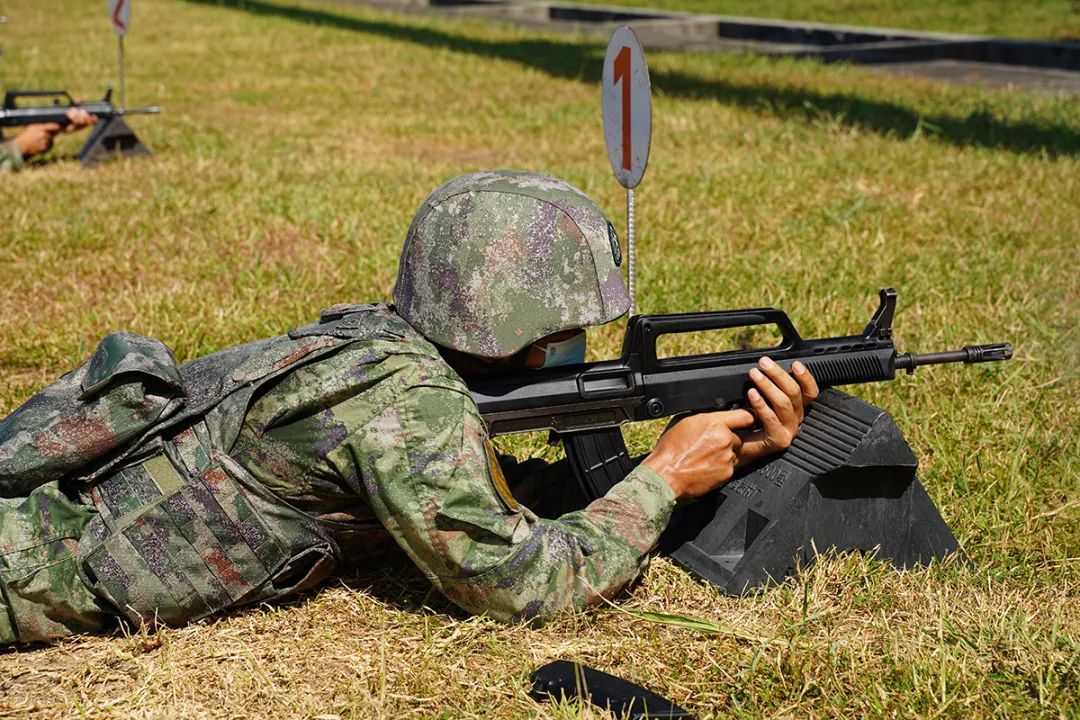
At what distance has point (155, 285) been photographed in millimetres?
6539

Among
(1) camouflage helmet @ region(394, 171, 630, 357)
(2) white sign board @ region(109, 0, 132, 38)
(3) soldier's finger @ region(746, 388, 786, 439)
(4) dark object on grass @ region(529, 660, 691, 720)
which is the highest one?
(2) white sign board @ region(109, 0, 132, 38)

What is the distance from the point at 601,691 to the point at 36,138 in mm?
8168

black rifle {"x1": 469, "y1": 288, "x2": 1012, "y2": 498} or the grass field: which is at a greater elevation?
black rifle {"x1": 469, "y1": 288, "x2": 1012, "y2": 498}

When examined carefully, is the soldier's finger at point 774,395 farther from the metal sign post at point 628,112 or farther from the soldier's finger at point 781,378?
the metal sign post at point 628,112

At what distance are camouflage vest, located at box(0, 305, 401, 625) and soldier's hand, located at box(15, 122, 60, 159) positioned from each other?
7127mm

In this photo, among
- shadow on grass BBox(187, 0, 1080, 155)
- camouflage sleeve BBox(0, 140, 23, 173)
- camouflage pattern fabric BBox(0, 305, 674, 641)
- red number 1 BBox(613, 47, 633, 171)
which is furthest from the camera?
shadow on grass BBox(187, 0, 1080, 155)

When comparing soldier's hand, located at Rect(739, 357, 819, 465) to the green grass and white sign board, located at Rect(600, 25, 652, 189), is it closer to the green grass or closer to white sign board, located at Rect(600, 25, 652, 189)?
white sign board, located at Rect(600, 25, 652, 189)

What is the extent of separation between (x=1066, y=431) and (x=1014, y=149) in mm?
5372

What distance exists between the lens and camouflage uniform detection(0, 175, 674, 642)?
2.89m

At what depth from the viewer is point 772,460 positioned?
352 cm

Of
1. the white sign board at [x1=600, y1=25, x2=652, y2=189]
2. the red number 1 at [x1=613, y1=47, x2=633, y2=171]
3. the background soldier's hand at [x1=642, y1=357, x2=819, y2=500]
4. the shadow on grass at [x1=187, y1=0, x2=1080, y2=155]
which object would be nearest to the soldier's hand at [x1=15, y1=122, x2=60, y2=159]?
the shadow on grass at [x1=187, y1=0, x2=1080, y2=155]

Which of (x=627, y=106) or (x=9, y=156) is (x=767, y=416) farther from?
(x=9, y=156)

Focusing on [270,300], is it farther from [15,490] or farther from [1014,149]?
[1014,149]

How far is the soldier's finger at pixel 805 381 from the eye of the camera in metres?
3.42
